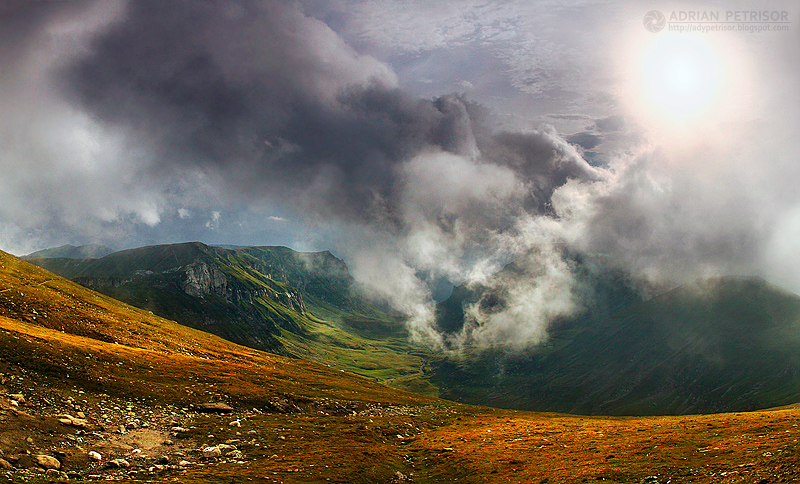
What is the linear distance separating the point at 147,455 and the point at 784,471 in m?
54.3

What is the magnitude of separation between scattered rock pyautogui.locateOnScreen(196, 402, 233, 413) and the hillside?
87cm

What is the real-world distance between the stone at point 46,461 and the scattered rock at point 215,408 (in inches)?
1004

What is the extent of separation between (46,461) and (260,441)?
21.4 meters

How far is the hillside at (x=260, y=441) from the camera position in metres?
32.8

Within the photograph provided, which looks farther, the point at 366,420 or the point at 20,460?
the point at 366,420

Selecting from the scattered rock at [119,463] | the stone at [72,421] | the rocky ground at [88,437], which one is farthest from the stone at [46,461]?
the stone at [72,421]

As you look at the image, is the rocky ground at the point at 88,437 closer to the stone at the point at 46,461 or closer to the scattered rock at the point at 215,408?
the stone at the point at 46,461

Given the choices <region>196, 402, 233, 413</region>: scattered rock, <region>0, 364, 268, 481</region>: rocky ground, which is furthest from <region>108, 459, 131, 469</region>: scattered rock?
<region>196, 402, 233, 413</region>: scattered rock

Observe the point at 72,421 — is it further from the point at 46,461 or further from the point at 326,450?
the point at 326,450

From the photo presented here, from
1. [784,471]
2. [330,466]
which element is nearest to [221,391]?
[330,466]

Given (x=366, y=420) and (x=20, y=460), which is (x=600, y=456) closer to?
(x=366, y=420)

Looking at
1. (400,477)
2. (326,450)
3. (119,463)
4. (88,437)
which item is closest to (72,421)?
(88,437)

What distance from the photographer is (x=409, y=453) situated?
171ft

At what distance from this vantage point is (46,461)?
29234 mm
